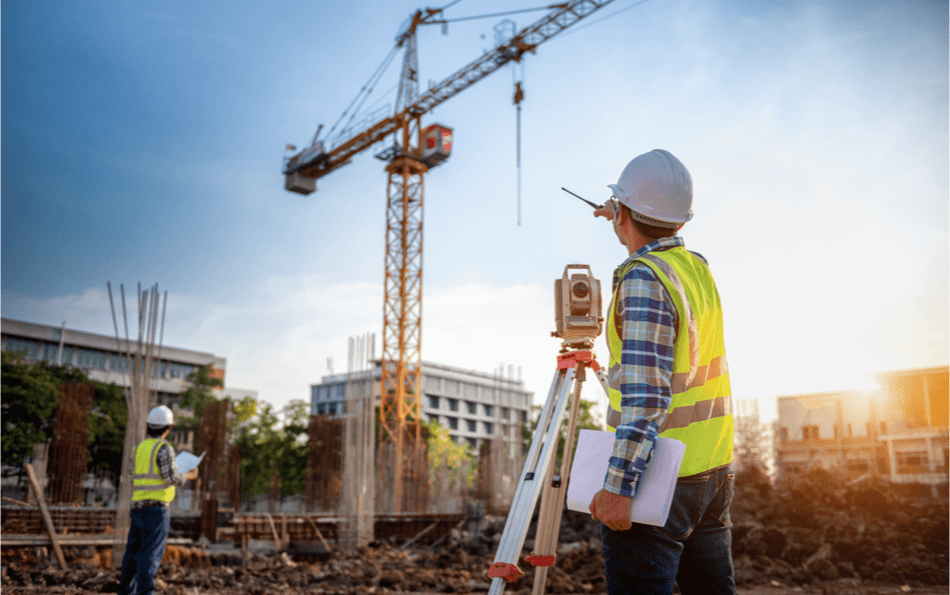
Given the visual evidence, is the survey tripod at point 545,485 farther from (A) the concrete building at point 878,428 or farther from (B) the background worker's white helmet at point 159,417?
(A) the concrete building at point 878,428

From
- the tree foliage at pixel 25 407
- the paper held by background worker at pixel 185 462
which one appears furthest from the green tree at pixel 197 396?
the paper held by background worker at pixel 185 462

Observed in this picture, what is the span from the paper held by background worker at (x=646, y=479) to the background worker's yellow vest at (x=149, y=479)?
12.8 feet

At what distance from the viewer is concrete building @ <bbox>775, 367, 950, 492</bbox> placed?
792 inches

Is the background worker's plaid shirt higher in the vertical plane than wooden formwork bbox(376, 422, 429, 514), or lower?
higher

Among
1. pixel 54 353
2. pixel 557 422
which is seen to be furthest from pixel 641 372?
pixel 54 353

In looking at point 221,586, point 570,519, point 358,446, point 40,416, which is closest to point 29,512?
point 358,446

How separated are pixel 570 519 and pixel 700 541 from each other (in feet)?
33.2

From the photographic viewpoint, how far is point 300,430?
105 ft

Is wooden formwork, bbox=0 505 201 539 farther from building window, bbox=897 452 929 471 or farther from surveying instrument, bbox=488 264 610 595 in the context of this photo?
building window, bbox=897 452 929 471

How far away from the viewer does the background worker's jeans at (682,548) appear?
60.5 inches

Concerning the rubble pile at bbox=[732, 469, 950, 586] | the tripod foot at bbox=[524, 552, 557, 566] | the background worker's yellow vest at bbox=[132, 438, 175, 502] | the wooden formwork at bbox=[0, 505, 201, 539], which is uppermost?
the background worker's yellow vest at bbox=[132, 438, 175, 502]

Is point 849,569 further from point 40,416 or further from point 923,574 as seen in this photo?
point 40,416

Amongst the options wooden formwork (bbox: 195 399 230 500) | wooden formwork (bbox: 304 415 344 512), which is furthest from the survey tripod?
wooden formwork (bbox: 195 399 230 500)

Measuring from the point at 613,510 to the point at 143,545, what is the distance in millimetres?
4107
